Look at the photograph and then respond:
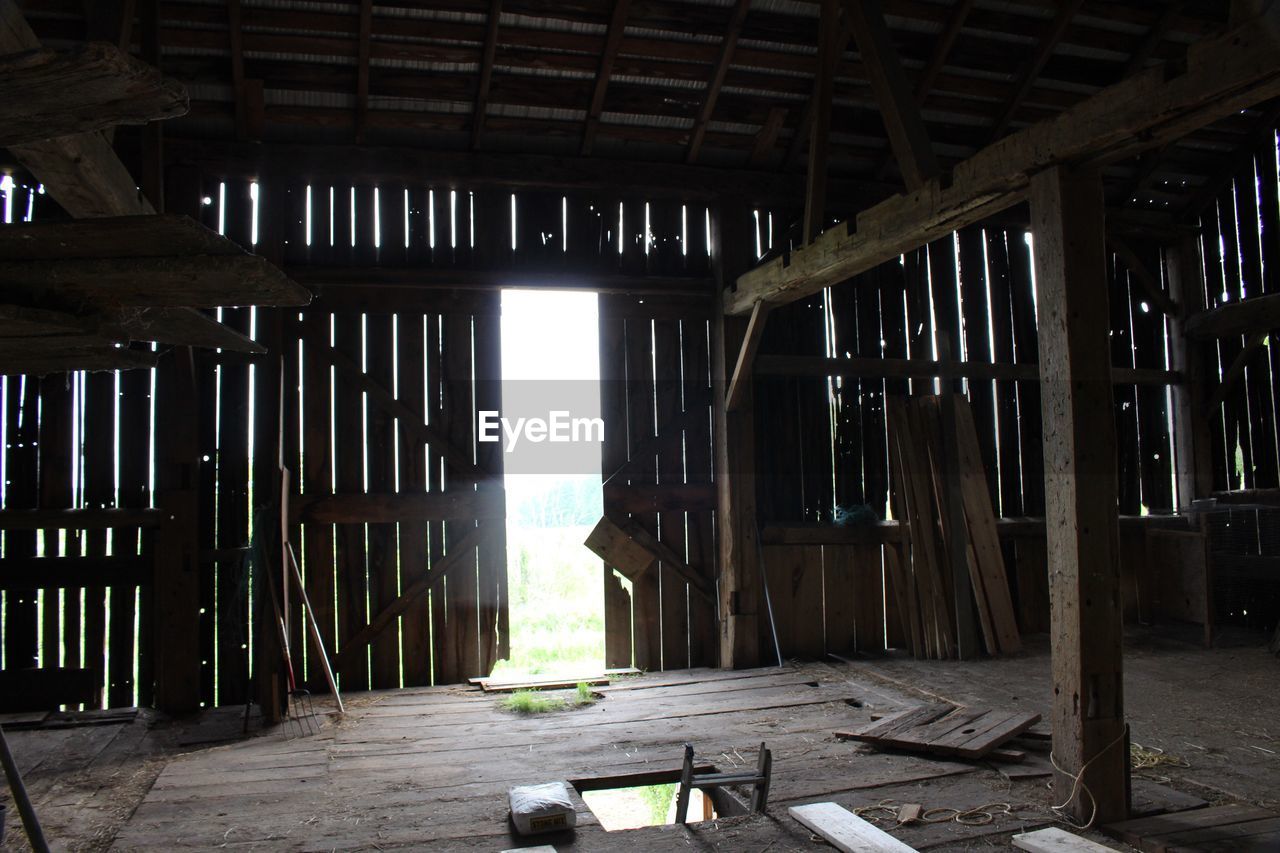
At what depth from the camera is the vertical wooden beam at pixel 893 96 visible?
527 cm

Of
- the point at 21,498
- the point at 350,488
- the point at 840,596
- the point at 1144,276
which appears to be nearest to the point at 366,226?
the point at 350,488

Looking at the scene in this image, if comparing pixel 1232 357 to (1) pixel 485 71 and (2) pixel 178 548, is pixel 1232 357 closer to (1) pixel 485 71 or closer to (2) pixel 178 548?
(1) pixel 485 71

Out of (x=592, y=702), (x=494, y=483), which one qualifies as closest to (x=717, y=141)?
(x=494, y=483)

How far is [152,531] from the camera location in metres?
6.69

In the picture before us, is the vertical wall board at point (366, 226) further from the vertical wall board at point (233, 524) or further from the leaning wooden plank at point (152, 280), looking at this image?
the leaning wooden plank at point (152, 280)

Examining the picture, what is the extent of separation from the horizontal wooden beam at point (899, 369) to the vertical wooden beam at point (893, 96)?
2756mm

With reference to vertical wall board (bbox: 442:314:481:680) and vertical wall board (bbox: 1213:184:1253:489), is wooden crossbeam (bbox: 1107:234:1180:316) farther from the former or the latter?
vertical wall board (bbox: 442:314:481:680)

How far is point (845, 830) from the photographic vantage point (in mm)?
3945

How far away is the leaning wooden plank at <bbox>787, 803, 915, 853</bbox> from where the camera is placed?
3.74 metres

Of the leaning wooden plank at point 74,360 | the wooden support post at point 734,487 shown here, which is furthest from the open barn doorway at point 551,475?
the leaning wooden plank at point 74,360

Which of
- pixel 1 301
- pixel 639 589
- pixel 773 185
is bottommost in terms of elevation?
pixel 639 589

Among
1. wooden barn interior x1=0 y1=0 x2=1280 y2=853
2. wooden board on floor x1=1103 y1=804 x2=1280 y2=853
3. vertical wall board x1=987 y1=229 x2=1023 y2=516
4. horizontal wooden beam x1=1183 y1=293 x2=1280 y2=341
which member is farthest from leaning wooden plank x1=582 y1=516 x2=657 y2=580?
horizontal wooden beam x1=1183 y1=293 x2=1280 y2=341

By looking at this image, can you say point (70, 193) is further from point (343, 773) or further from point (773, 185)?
point (773, 185)

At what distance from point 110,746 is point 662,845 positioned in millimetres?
3768
